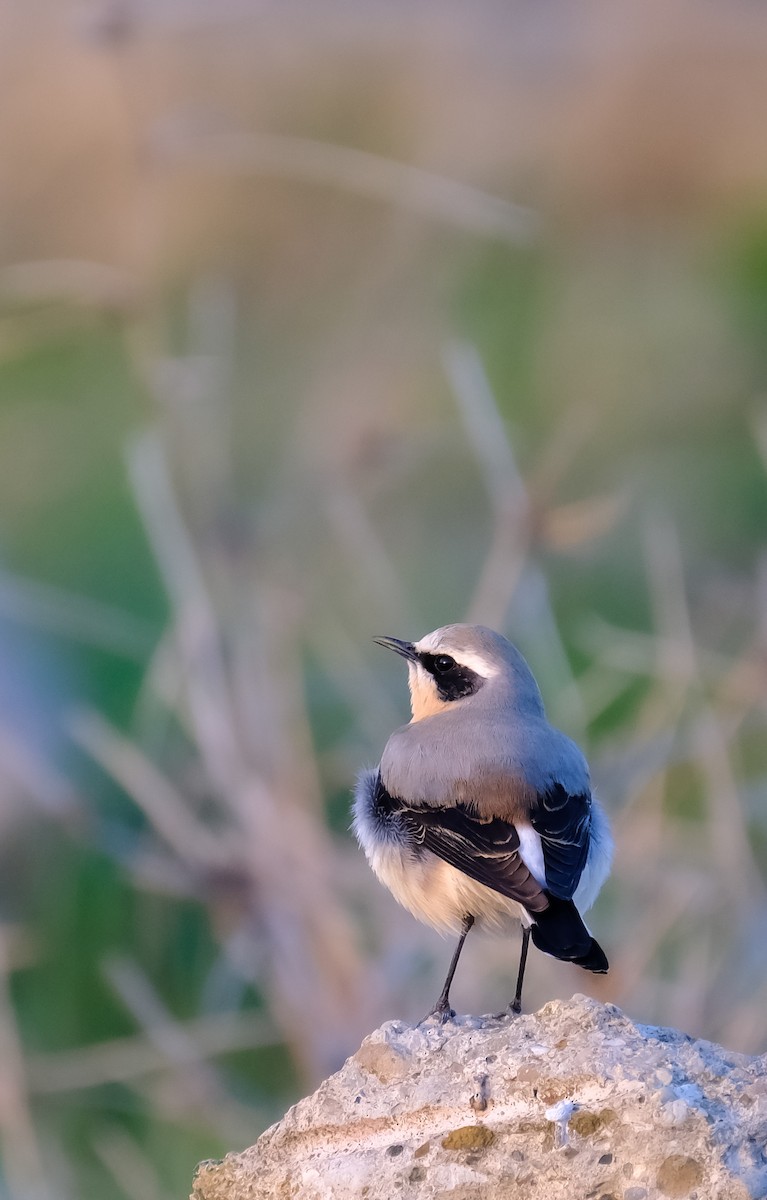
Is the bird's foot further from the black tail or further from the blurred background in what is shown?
the blurred background

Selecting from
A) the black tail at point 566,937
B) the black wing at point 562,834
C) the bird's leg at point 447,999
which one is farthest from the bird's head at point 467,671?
the black tail at point 566,937

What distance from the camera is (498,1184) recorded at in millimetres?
2479

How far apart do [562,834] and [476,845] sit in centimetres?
20

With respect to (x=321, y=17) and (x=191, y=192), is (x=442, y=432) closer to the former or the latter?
(x=191, y=192)

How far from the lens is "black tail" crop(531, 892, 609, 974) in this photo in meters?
3.19

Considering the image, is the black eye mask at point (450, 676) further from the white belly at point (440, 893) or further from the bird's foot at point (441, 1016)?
the bird's foot at point (441, 1016)

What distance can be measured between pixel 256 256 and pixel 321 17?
261cm

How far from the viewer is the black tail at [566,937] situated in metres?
3.19

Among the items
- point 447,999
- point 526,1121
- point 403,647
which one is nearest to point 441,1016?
point 447,999

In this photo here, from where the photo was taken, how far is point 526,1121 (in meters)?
2.54

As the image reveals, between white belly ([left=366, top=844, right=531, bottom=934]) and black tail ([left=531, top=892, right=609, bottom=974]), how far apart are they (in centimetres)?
30

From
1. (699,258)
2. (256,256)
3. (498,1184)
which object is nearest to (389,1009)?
(498,1184)

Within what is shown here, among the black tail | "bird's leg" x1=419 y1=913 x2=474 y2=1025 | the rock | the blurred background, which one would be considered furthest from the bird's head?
the blurred background

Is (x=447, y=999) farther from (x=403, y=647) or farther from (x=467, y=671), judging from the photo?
Result: (x=403, y=647)
